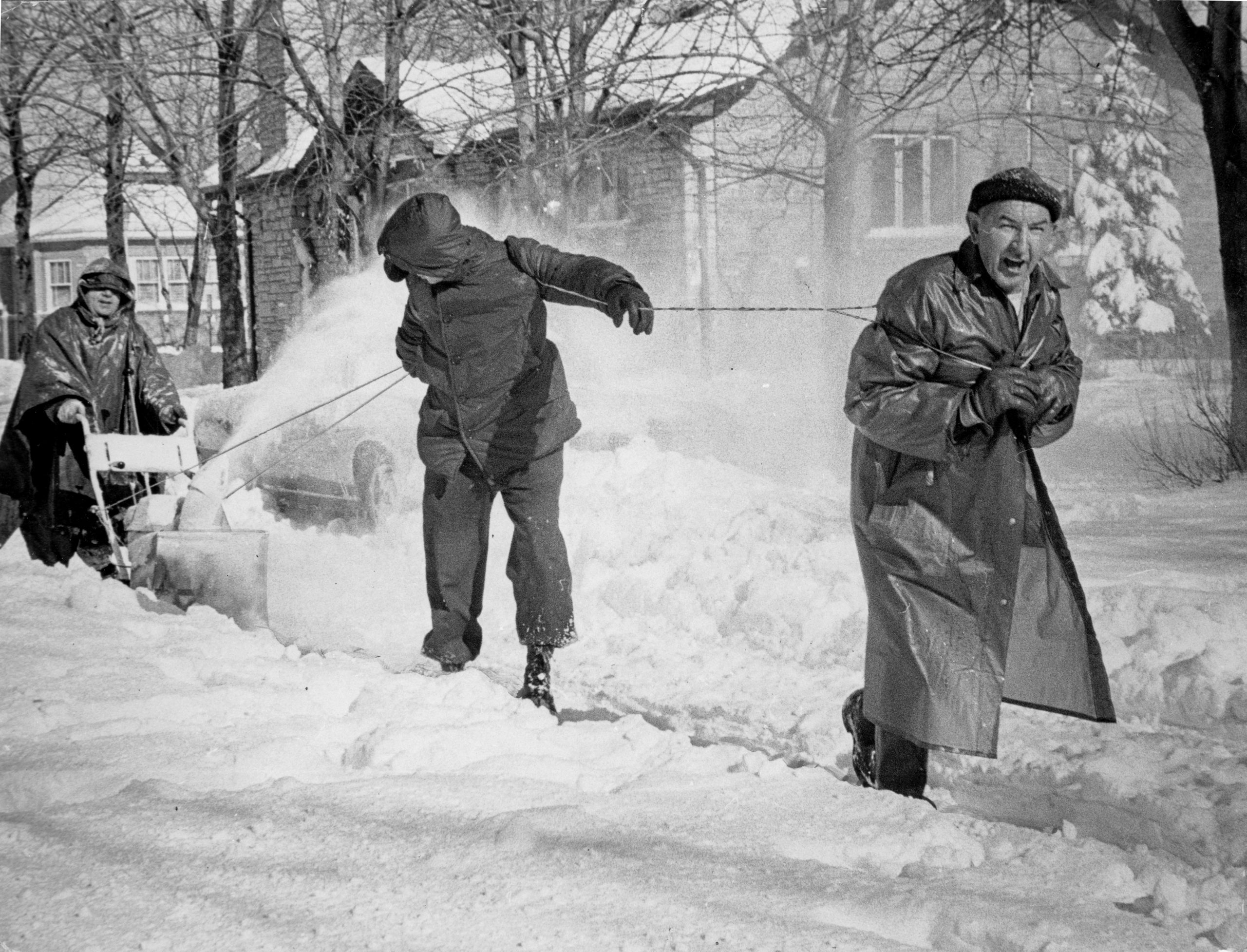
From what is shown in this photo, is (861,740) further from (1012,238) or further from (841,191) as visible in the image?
(841,191)

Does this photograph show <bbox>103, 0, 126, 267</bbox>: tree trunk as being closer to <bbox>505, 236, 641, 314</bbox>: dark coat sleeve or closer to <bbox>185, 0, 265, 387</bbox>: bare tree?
<bbox>185, 0, 265, 387</bbox>: bare tree

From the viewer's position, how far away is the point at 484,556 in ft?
18.5

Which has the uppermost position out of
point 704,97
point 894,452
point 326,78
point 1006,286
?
point 326,78

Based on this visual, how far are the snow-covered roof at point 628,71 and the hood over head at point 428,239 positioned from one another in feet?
22.1

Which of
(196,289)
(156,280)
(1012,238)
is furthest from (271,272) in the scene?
(1012,238)

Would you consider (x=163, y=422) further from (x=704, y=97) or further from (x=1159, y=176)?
(x=1159, y=176)

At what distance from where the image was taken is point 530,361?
5.43 meters

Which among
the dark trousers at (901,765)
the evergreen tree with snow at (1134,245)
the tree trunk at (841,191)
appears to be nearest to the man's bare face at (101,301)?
the dark trousers at (901,765)

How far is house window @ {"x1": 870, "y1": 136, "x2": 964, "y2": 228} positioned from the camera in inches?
815

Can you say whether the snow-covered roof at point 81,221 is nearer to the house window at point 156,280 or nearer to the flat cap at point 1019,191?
the house window at point 156,280

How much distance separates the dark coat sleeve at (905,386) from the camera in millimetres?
3535

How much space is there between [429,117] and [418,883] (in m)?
14.0

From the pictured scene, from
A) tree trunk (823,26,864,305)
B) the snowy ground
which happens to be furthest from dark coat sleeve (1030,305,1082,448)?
tree trunk (823,26,864,305)

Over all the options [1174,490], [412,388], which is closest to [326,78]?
[412,388]
